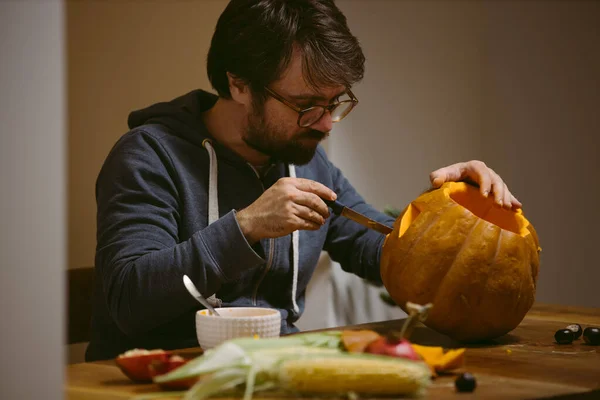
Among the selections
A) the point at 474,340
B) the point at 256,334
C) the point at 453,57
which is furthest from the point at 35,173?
the point at 453,57

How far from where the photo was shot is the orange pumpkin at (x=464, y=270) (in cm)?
150

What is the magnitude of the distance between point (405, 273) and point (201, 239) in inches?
16.4

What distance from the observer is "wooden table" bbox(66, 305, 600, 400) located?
44.1 inches

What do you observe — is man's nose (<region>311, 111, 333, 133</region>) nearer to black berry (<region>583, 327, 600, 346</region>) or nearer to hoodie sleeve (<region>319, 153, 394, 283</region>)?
hoodie sleeve (<region>319, 153, 394, 283</region>)

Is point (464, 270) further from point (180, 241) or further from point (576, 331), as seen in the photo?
point (180, 241)

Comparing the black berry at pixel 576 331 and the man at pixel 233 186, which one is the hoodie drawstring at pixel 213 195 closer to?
the man at pixel 233 186

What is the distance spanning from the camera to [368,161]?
3.15 meters

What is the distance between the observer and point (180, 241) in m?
1.91

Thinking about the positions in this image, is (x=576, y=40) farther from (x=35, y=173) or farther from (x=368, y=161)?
(x=35, y=173)

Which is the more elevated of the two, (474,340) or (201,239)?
(201,239)

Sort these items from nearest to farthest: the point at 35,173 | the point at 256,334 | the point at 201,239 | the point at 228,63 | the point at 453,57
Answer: the point at 35,173 < the point at 256,334 < the point at 201,239 < the point at 228,63 < the point at 453,57

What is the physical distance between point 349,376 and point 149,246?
2.60ft

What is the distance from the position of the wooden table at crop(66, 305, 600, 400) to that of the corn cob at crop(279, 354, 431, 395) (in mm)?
59

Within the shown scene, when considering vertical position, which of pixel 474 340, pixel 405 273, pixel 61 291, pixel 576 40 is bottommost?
pixel 474 340
